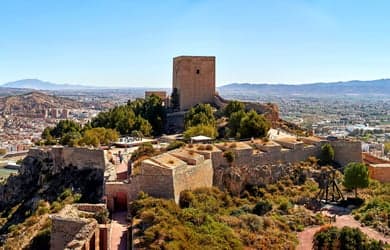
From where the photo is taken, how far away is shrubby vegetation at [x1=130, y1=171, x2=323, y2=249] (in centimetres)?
1555

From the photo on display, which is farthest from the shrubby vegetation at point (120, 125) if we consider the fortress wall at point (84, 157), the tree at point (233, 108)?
the tree at point (233, 108)

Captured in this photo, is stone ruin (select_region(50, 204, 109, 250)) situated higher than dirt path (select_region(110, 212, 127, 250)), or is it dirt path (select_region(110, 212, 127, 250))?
stone ruin (select_region(50, 204, 109, 250))

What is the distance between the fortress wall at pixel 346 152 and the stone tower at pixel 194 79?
17.6m

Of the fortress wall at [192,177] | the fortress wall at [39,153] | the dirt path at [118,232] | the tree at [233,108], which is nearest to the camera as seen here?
the dirt path at [118,232]

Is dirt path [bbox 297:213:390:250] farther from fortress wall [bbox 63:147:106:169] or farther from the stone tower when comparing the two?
the stone tower

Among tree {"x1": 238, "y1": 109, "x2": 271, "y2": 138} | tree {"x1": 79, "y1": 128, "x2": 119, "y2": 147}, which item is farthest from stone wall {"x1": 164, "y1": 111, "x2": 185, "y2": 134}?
tree {"x1": 238, "y1": 109, "x2": 271, "y2": 138}

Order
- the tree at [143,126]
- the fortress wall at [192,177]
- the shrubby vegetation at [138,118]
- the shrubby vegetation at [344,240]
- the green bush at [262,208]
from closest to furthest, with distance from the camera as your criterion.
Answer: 1. the shrubby vegetation at [344,240]
2. the fortress wall at [192,177]
3. the green bush at [262,208]
4. the tree at [143,126]
5. the shrubby vegetation at [138,118]

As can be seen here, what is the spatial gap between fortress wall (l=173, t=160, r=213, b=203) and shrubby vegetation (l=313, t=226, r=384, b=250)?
557 centimetres

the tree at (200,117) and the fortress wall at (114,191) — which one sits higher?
the tree at (200,117)

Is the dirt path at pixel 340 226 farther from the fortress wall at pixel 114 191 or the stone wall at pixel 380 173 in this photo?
the stone wall at pixel 380 173

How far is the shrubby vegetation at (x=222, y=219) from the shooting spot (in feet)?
51.0

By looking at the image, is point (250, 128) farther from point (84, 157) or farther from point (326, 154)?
point (84, 157)

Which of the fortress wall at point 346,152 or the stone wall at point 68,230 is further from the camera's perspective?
the fortress wall at point 346,152

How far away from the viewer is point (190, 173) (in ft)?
69.9
